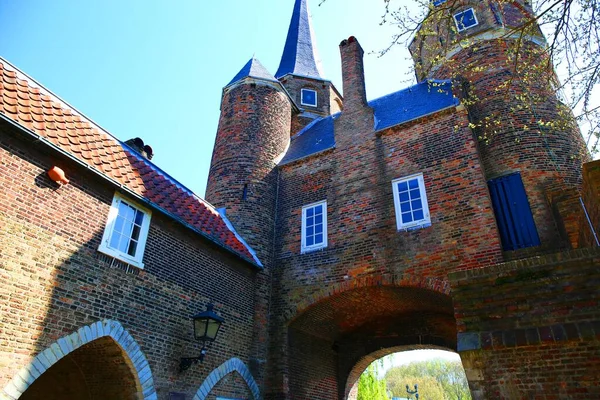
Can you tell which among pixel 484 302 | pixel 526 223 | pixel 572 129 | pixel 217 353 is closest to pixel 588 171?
pixel 484 302

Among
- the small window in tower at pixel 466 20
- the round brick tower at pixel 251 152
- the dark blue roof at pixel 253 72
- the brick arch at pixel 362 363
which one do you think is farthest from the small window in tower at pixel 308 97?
the brick arch at pixel 362 363

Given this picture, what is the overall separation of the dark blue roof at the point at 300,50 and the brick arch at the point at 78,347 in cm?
1670

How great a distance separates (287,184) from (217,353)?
6.19 m

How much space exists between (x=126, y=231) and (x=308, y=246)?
18.0 feet

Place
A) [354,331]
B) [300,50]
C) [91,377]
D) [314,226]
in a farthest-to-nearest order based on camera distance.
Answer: [300,50]
[354,331]
[314,226]
[91,377]

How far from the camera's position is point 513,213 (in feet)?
33.2

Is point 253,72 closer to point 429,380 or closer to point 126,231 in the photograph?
point 126,231

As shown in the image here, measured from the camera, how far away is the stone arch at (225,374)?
9117mm

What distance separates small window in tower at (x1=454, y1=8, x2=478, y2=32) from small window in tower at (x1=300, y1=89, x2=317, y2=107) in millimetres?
7556

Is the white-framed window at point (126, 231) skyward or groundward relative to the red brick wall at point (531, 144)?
groundward

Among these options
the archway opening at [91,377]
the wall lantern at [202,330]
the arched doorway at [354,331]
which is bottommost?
the archway opening at [91,377]

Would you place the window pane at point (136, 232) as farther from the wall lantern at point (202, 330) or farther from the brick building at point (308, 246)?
the wall lantern at point (202, 330)

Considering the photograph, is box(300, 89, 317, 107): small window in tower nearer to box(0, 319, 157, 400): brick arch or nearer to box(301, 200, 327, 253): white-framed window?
box(301, 200, 327, 253): white-framed window

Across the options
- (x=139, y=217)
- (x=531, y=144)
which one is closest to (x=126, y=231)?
(x=139, y=217)
